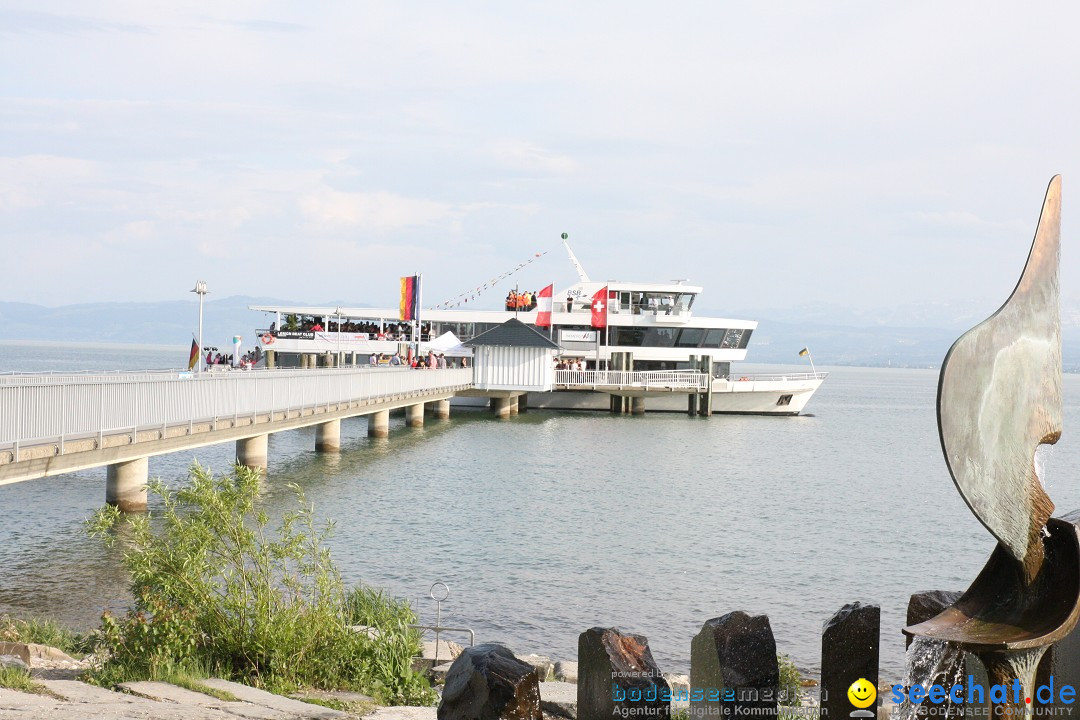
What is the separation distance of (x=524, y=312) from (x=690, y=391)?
32.6 feet

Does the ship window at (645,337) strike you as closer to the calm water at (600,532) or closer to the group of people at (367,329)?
the group of people at (367,329)

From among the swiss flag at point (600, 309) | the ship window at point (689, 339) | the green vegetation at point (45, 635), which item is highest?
the swiss flag at point (600, 309)

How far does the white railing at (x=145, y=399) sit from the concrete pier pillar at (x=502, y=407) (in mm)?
17994

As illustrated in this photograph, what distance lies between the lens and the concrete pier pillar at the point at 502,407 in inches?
1933

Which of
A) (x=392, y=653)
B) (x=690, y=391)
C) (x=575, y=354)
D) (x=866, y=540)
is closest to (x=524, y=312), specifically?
(x=575, y=354)

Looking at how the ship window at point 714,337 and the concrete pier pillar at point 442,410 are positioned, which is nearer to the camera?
the concrete pier pillar at point 442,410

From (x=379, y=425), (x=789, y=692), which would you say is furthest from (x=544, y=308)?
(x=789, y=692)

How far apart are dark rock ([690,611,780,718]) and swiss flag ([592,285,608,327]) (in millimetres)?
47842

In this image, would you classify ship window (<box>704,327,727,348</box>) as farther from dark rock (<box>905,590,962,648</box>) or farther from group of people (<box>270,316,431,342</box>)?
dark rock (<box>905,590,962,648</box>)

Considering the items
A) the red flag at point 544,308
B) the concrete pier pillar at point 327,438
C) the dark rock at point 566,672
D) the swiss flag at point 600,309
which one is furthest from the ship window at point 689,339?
the dark rock at point 566,672

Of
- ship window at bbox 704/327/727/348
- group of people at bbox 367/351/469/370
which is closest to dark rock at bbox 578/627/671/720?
group of people at bbox 367/351/469/370

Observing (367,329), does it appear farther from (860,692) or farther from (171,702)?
(860,692)

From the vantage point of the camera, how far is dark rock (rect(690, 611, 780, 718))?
217 inches

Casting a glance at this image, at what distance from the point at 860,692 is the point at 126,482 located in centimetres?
1584
